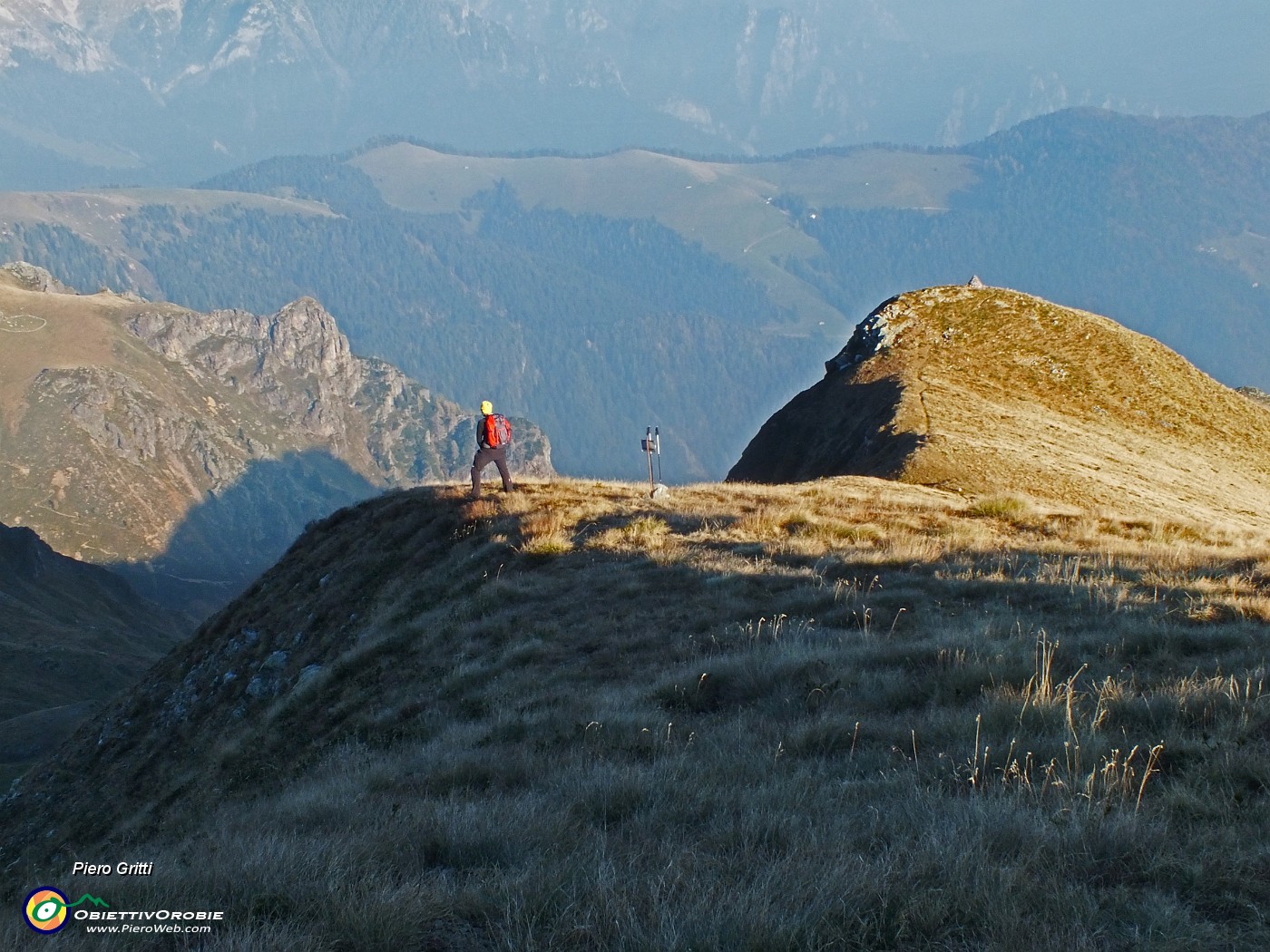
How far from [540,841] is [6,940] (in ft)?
8.39

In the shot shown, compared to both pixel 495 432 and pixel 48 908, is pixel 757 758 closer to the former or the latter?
pixel 48 908

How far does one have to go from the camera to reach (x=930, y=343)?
45.2 meters

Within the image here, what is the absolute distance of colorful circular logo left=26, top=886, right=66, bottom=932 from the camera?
463 cm

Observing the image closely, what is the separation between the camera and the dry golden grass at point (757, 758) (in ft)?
14.5

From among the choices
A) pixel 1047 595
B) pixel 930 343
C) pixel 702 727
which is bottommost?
pixel 702 727

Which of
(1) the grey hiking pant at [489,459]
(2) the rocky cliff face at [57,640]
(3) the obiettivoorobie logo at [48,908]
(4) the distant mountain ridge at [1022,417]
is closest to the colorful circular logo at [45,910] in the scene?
(3) the obiettivoorobie logo at [48,908]

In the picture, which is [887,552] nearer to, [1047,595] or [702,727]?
[1047,595]

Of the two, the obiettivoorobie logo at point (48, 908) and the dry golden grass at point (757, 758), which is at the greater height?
the dry golden grass at point (757, 758)

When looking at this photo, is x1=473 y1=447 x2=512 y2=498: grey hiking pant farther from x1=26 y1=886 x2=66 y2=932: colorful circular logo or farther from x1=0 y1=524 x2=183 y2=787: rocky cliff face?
x1=0 y1=524 x2=183 y2=787: rocky cliff face

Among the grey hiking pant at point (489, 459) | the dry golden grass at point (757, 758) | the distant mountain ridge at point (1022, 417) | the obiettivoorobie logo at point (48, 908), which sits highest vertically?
the distant mountain ridge at point (1022, 417)

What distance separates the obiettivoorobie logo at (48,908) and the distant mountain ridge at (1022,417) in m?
24.6

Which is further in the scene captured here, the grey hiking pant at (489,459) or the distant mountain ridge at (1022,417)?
the distant mountain ridge at (1022,417)

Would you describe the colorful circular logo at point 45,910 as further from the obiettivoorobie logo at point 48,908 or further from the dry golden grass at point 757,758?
→ the dry golden grass at point 757,758

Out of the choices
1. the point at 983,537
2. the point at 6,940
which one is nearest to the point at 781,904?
the point at 6,940
